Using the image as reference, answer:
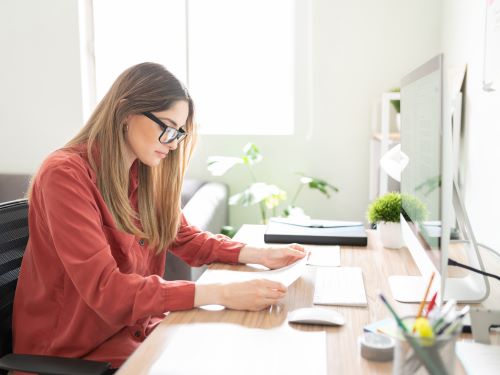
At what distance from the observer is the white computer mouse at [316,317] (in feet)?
3.57

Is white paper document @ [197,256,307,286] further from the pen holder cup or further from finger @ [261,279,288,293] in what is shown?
the pen holder cup

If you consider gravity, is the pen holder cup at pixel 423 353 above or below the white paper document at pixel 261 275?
above

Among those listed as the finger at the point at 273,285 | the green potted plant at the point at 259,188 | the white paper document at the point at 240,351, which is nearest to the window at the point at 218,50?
the green potted plant at the point at 259,188

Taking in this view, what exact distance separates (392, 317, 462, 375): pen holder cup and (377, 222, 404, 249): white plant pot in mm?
984

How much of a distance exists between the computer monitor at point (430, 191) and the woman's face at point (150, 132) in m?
0.56

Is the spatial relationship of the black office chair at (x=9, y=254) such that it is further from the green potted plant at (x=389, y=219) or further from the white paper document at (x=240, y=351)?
the green potted plant at (x=389, y=219)

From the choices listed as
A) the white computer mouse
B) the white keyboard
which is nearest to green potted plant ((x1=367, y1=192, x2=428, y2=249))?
the white keyboard

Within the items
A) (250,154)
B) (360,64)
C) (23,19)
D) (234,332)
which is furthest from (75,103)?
(234,332)

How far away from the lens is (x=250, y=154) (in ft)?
10.3

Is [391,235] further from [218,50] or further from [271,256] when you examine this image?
[218,50]

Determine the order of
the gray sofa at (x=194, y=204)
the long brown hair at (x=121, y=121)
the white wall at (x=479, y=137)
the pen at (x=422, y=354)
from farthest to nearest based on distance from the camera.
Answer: the gray sofa at (x=194, y=204)
the white wall at (x=479, y=137)
the long brown hair at (x=121, y=121)
the pen at (x=422, y=354)

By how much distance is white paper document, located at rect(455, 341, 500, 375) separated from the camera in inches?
35.1

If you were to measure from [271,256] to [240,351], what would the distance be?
0.56 m

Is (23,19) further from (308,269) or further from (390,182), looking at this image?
(308,269)
